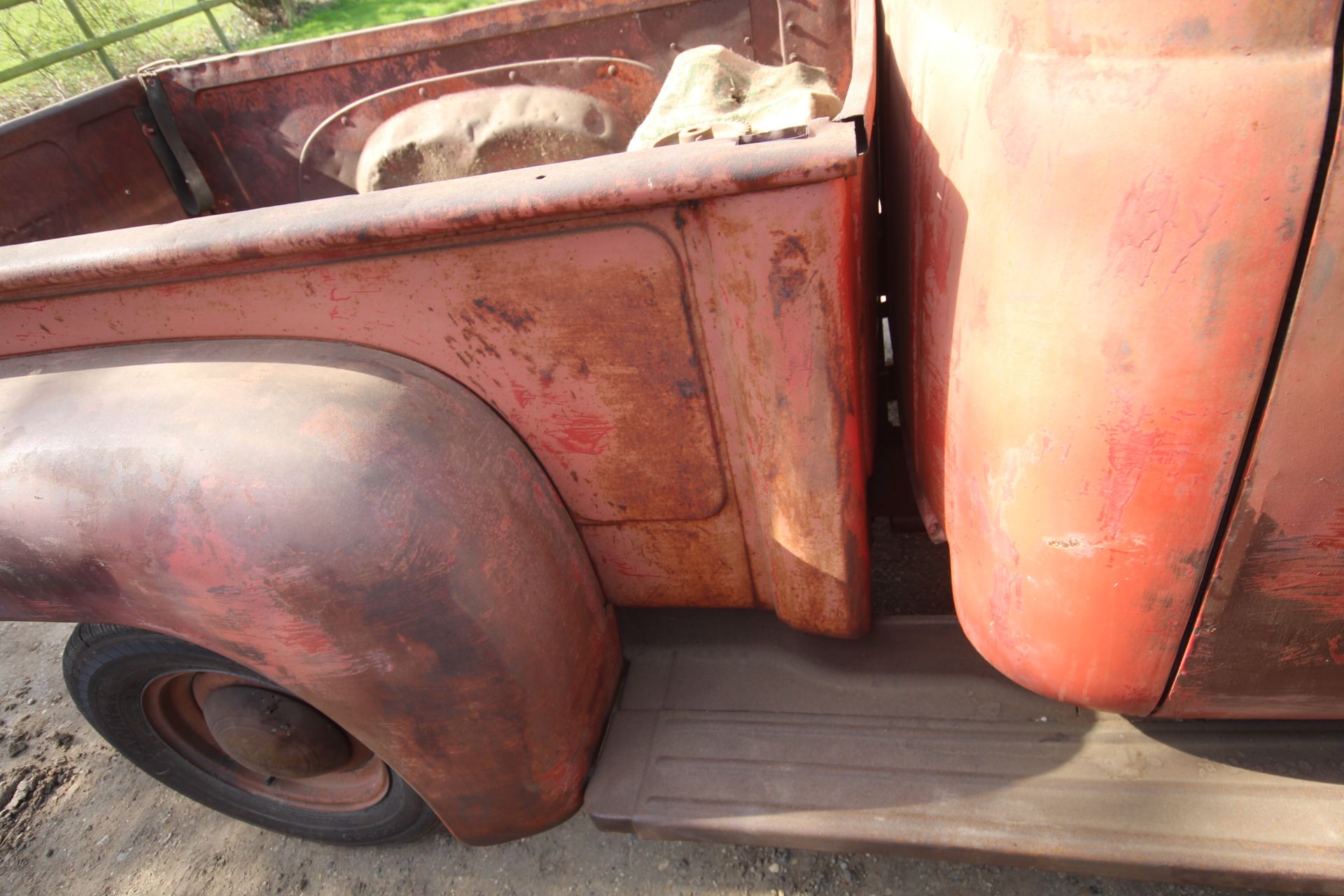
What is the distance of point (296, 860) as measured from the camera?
1.73 m

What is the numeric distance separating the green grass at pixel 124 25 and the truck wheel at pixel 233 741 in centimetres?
758

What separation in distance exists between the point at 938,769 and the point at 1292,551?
0.57 m

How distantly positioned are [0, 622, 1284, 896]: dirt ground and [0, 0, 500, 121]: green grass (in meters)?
7.25

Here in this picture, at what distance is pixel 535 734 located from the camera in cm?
121

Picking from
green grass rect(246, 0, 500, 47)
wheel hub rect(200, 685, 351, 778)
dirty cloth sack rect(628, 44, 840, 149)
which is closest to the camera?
dirty cloth sack rect(628, 44, 840, 149)

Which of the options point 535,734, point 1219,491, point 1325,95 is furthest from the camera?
point 535,734

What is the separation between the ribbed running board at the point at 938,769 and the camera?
1055 mm

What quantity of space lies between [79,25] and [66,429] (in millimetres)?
10475

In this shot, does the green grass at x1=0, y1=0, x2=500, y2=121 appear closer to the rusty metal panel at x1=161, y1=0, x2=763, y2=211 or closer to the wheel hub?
the rusty metal panel at x1=161, y1=0, x2=763, y2=211

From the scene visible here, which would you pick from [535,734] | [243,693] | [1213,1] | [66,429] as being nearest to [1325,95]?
[1213,1]

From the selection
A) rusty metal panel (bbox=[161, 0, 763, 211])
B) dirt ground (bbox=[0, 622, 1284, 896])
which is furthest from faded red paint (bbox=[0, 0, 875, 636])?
rusty metal panel (bbox=[161, 0, 763, 211])

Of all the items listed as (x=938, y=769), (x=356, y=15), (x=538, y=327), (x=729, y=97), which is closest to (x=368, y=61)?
(x=729, y=97)

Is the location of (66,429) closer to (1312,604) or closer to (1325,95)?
(1325,95)

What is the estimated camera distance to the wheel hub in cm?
138
